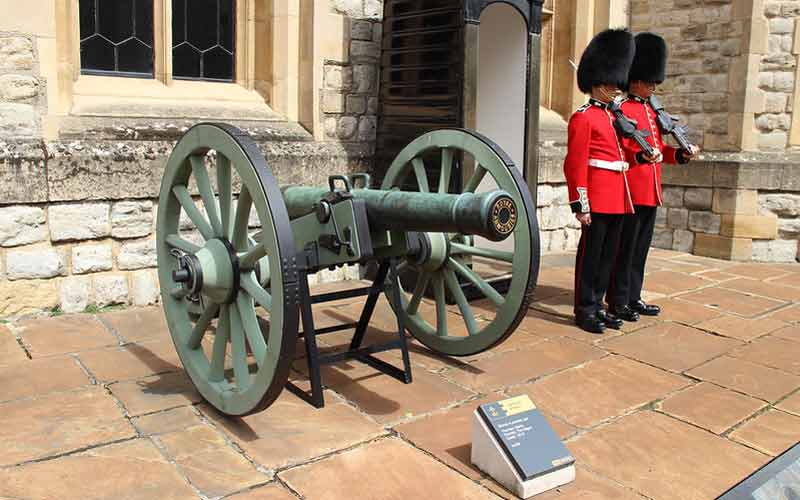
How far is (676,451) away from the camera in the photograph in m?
2.80

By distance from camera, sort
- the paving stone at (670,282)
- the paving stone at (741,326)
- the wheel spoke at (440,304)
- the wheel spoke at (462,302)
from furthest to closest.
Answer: the paving stone at (670,282) < the paving stone at (741,326) < the wheel spoke at (440,304) < the wheel spoke at (462,302)

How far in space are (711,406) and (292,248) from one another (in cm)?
198

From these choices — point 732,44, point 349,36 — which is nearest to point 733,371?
point 349,36

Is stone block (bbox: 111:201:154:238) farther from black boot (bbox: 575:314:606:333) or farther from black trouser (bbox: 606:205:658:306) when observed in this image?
black trouser (bbox: 606:205:658:306)

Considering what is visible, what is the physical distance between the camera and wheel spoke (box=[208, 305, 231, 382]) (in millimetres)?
2867

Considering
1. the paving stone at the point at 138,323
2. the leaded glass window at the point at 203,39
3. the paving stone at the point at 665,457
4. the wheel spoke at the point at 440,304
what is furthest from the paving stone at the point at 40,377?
the leaded glass window at the point at 203,39

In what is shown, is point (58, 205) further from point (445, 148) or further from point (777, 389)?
point (777, 389)

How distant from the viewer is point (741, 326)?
4.66 metres

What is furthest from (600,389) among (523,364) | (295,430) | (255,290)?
(255,290)

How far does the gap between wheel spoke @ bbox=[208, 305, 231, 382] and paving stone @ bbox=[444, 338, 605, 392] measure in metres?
1.09

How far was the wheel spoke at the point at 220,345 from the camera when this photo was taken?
2867 millimetres

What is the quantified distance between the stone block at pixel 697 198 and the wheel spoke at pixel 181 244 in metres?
5.87

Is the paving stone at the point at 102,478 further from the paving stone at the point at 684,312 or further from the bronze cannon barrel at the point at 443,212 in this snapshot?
the paving stone at the point at 684,312

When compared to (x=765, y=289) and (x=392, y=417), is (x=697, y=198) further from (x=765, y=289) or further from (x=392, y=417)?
(x=392, y=417)
